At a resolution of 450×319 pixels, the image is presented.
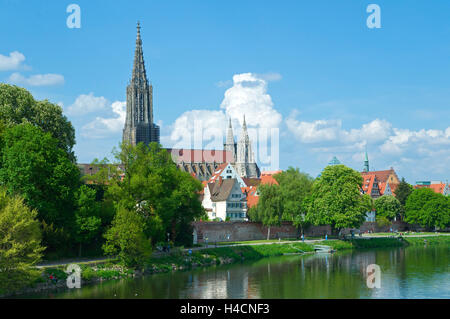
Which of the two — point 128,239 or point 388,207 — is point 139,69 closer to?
point 388,207

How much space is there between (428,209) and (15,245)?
87.3m

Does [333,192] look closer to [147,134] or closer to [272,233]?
[272,233]

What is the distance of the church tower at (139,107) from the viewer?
179250 millimetres

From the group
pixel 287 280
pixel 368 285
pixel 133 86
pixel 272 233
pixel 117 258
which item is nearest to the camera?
pixel 368 285

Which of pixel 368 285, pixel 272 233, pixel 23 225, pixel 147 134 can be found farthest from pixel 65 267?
pixel 147 134

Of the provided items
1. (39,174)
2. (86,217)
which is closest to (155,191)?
(86,217)

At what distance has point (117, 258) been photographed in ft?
178

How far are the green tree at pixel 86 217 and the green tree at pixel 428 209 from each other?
75.5m

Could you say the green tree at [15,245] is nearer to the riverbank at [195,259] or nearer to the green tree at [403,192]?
the riverbank at [195,259]

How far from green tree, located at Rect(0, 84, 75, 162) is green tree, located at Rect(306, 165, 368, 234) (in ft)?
118

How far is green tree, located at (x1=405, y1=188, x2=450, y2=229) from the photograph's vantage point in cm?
10794

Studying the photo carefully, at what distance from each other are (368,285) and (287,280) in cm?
718

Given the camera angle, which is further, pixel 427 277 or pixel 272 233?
pixel 272 233

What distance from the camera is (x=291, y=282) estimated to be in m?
48.6
